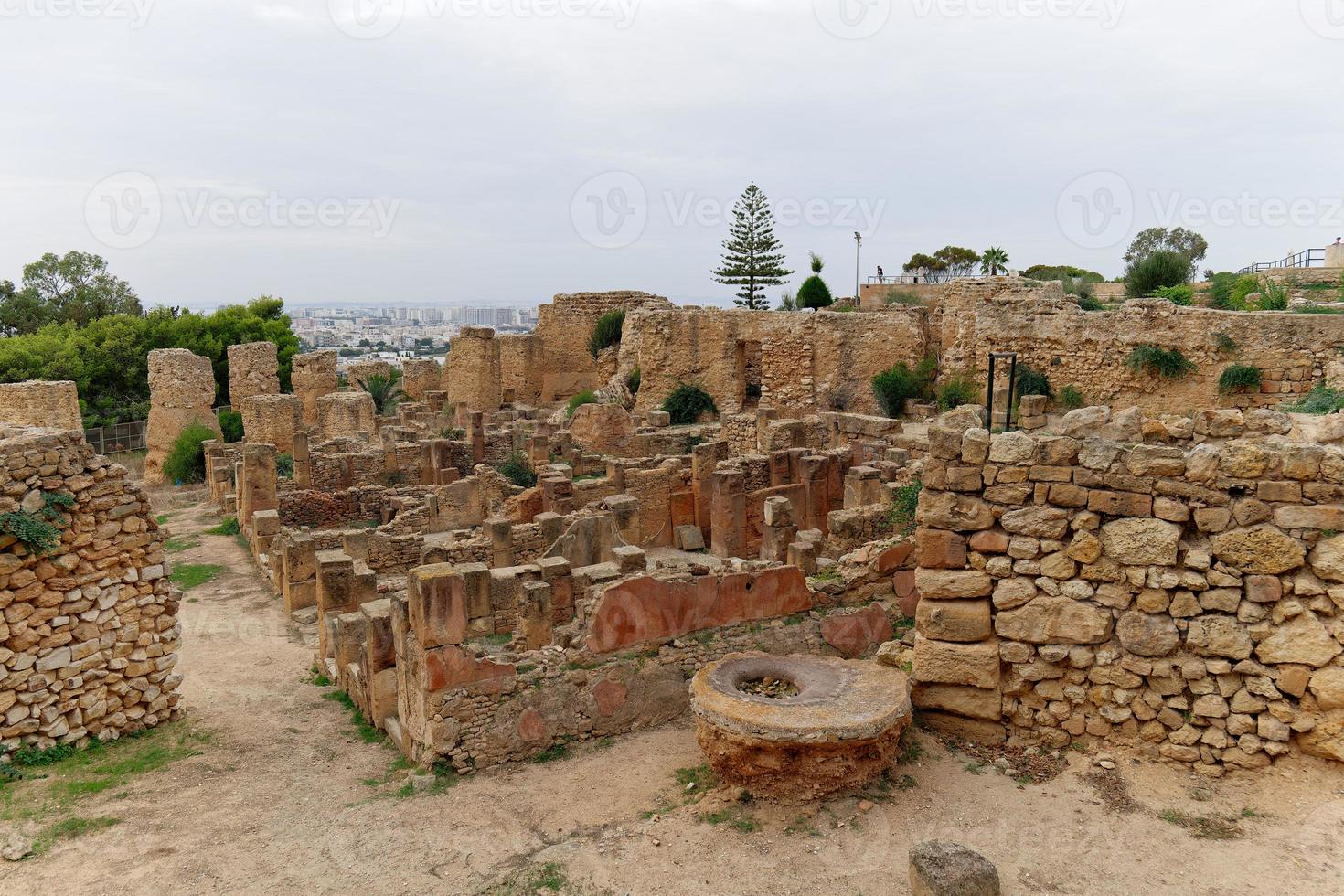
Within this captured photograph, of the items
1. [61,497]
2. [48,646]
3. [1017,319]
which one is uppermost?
[1017,319]

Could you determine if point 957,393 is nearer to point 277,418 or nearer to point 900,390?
point 900,390

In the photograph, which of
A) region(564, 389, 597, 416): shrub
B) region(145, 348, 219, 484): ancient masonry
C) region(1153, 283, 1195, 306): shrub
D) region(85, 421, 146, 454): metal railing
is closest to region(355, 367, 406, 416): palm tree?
region(85, 421, 146, 454): metal railing

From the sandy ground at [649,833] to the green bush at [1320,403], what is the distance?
20.7 feet

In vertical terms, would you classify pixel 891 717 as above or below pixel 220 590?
above

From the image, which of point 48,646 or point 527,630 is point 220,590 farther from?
point 527,630

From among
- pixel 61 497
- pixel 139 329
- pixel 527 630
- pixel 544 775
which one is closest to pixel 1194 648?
pixel 544 775

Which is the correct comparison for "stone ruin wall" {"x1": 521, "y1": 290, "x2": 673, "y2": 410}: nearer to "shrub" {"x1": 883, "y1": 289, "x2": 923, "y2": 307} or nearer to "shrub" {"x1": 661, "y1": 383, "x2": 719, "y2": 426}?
"shrub" {"x1": 661, "y1": 383, "x2": 719, "y2": 426}

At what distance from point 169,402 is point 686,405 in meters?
14.3

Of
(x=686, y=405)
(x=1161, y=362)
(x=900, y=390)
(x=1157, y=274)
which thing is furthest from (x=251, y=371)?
(x=1157, y=274)

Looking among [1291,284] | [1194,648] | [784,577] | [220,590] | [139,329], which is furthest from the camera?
[139,329]

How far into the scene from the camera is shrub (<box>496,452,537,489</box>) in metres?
18.6

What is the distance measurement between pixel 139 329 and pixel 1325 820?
123 feet

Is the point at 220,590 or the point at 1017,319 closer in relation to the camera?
the point at 220,590

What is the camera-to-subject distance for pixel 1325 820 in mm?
4809
